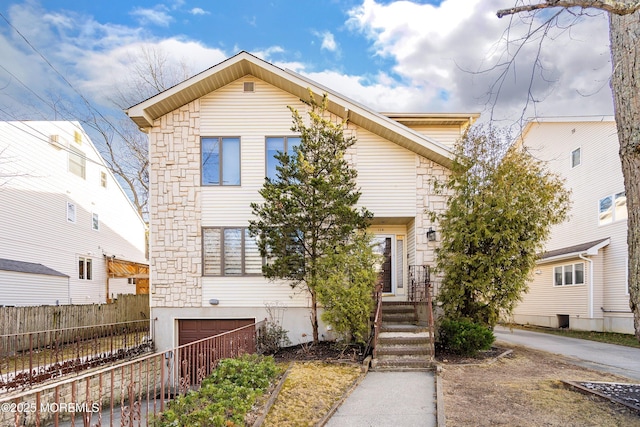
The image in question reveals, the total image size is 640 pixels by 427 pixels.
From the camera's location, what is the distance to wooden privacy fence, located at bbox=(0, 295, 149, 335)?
37.9 ft

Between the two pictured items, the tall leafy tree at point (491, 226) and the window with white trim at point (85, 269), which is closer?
the tall leafy tree at point (491, 226)

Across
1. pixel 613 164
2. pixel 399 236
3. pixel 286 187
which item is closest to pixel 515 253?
pixel 399 236

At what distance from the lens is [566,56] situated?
4.90m

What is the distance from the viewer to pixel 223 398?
19.2 ft

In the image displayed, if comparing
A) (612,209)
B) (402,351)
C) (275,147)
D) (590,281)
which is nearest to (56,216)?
(275,147)

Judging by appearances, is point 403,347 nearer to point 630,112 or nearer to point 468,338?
point 468,338

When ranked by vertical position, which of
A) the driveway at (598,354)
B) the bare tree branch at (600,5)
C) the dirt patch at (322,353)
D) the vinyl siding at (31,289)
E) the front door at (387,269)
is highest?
the bare tree branch at (600,5)

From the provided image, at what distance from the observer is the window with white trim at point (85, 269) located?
786 inches

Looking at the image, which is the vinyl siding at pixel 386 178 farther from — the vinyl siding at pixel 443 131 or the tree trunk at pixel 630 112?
the tree trunk at pixel 630 112

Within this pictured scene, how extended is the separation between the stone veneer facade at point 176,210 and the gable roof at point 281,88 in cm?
45

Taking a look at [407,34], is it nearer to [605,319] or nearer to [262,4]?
[262,4]

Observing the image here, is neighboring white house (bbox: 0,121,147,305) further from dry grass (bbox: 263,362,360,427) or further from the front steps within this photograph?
the front steps

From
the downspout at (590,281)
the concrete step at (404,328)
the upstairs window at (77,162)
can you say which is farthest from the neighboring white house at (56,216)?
the downspout at (590,281)

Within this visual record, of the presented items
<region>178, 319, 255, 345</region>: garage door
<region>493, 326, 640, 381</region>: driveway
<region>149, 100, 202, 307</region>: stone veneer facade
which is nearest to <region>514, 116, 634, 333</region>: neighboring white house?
<region>493, 326, 640, 381</region>: driveway
